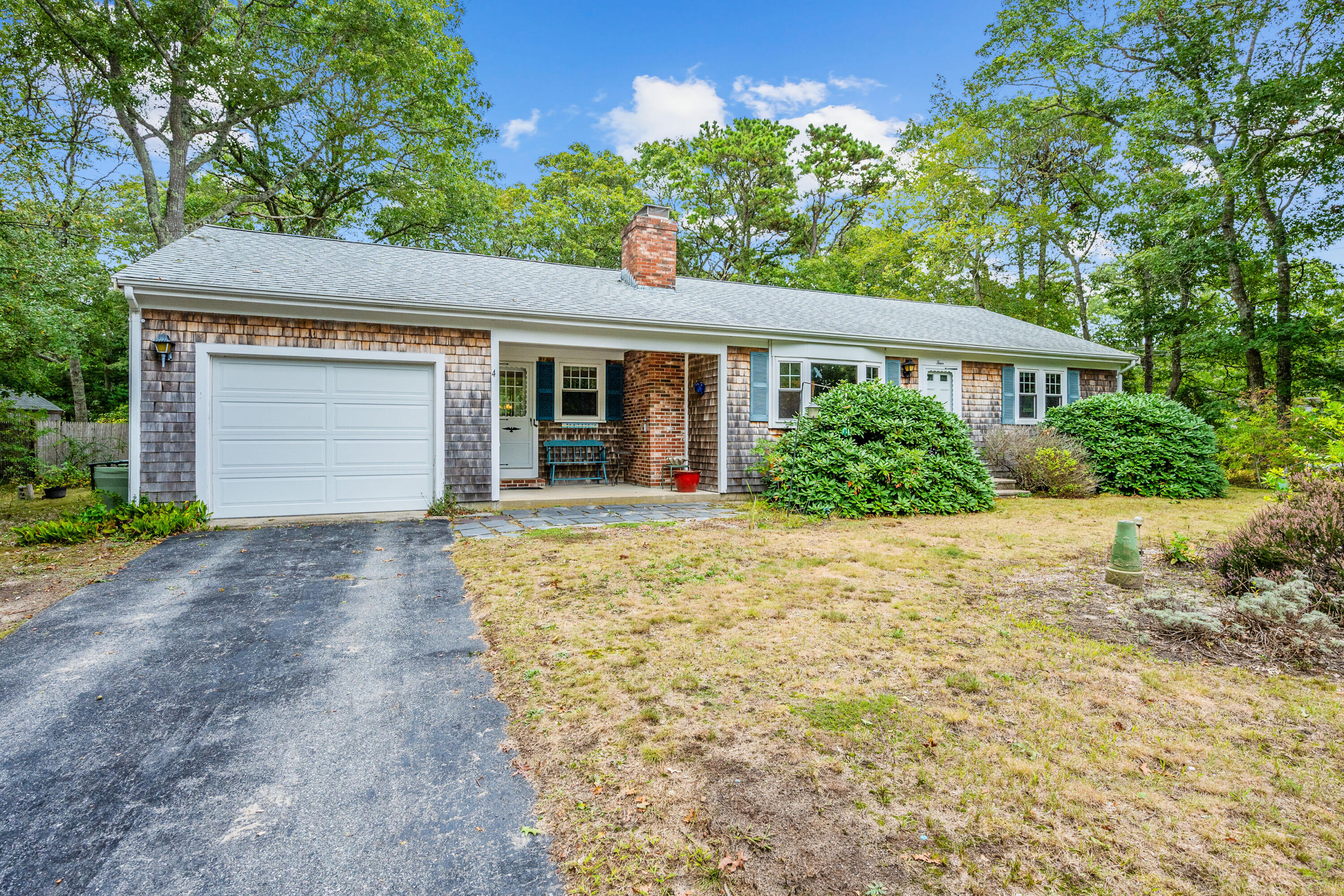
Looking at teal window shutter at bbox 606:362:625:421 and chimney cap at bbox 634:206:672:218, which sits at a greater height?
chimney cap at bbox 634:206:672:218

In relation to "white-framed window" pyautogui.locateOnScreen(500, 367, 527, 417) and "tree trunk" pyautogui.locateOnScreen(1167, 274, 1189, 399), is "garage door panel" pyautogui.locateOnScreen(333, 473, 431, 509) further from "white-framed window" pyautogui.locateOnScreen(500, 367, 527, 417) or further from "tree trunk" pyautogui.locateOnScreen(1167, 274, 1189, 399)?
"tree trunk" pyautogui.locateOnScreen(1167, 274, 1189, 399)

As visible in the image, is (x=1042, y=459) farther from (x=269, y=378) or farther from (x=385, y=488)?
(x=269, y=378)

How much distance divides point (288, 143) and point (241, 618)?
17.7 m

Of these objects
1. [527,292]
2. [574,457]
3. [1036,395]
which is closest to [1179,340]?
[1036,395]

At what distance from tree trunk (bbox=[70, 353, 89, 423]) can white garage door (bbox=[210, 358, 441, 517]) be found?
45.9 ft

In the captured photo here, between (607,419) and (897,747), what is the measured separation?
10.2m

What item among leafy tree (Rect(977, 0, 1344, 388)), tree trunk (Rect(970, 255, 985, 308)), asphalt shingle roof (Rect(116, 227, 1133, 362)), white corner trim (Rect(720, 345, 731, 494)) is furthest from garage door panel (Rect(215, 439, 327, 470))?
tree trunk (Rect(970, 255, 985, 308))

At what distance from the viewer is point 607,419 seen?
40.1 ft

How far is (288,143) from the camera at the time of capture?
55.4 ft

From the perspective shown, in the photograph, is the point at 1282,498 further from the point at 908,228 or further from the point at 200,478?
the point at 908,228

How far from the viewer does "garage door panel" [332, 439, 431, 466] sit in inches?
312

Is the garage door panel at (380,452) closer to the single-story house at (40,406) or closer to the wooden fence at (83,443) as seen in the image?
the wooden fence at (83,443)

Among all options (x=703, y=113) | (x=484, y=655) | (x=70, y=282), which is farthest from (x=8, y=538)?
(x=703, y=113)

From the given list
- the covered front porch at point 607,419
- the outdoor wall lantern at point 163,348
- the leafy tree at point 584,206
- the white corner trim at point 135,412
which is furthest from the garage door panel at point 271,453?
the leafy tree at point 584,206
